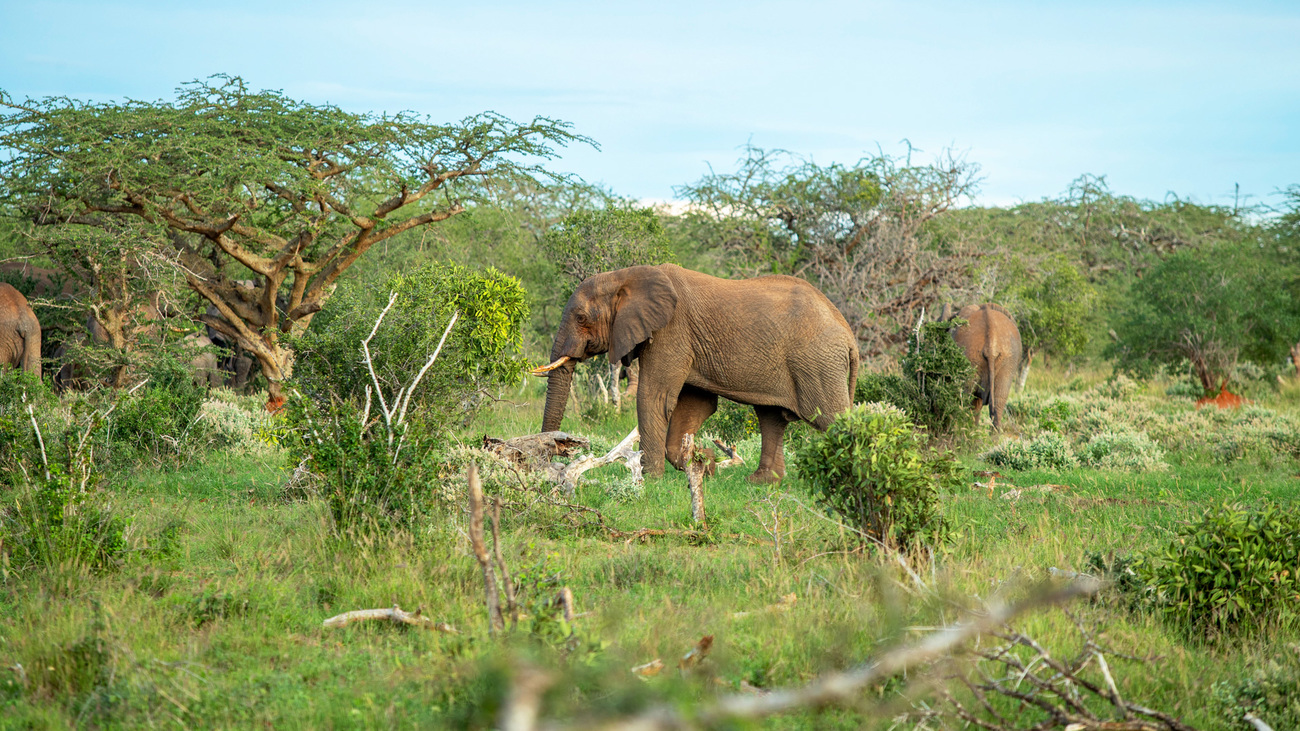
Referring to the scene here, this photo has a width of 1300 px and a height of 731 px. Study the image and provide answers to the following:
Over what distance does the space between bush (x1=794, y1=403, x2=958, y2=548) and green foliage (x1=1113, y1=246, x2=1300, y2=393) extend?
1712 cm

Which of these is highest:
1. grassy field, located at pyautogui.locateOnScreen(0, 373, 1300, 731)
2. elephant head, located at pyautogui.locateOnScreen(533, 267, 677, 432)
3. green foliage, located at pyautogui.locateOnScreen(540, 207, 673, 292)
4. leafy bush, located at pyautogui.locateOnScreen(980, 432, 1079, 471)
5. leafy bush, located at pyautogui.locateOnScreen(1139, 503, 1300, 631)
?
green foliage, located at pyautogui.locateOnScreen(540, 207, 673, 292)

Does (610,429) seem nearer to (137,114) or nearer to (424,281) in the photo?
(424,281)

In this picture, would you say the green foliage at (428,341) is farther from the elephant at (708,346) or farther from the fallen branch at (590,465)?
the fallen branch at (590,465)

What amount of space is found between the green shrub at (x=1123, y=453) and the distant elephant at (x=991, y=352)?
2.43 metres

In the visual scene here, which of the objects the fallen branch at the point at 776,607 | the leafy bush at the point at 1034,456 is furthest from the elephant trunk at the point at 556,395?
the fallen branch at the point at 776,607

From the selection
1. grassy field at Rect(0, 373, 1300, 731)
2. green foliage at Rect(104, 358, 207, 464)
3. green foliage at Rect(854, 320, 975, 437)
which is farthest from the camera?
green foliage at Rect(854, 320, 975, 437)

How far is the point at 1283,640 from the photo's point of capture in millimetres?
5457

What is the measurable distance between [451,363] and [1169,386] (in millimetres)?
18568

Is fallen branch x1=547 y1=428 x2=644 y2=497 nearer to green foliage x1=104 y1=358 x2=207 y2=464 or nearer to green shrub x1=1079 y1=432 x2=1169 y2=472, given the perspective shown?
green foliage x1=104 y1=358 x2=207 y2=464

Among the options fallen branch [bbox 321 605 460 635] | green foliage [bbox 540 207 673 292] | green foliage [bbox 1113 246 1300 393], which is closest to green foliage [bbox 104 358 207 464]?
fallen branch [bbox 321 605 460 635]

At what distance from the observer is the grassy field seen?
14.3 ft

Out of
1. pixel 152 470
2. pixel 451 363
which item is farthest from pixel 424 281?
pixel 152 470

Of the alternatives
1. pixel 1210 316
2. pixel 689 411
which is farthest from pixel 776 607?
pixel 1210 316

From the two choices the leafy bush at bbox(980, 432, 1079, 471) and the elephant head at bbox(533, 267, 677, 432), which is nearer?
the elephant head at bbox(533, 267, 677, 432)
